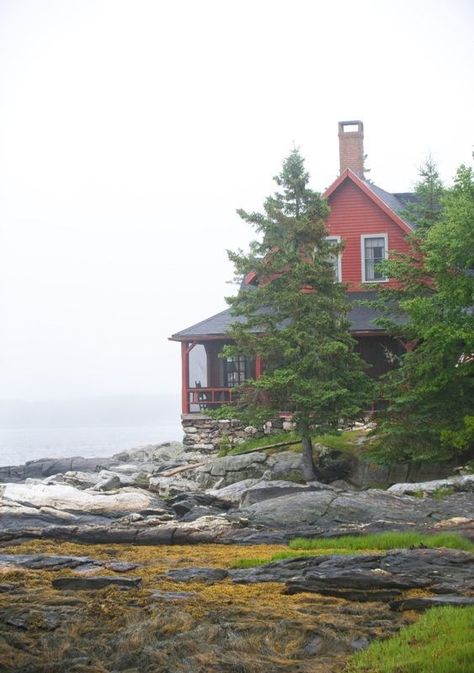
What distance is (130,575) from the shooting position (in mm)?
12555

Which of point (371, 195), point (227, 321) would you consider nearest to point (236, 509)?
point (227, 321)

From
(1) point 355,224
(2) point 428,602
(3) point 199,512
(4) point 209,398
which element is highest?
(1) point 355,224

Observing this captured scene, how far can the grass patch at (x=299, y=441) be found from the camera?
980 inches

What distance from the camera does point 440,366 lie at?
21.8m

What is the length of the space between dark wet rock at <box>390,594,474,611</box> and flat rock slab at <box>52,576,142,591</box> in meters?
3.54

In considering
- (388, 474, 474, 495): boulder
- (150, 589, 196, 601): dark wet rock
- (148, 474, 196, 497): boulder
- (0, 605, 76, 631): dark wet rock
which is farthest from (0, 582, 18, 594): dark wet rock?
(148, 474, 196, 497): boulder

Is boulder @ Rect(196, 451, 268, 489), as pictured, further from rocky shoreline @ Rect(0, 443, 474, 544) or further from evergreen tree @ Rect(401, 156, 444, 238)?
evergreen tree @ Rect(401, 156, 444, 238)

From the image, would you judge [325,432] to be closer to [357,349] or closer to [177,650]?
[357,349]

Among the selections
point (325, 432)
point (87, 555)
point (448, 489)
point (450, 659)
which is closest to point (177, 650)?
point (450, 659)

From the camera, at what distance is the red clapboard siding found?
104 feet

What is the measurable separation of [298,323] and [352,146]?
49.1ft

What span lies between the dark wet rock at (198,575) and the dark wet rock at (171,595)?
974 millimetres

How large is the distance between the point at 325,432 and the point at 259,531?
6853mm

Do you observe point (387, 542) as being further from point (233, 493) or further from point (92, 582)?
point (233, 493)
